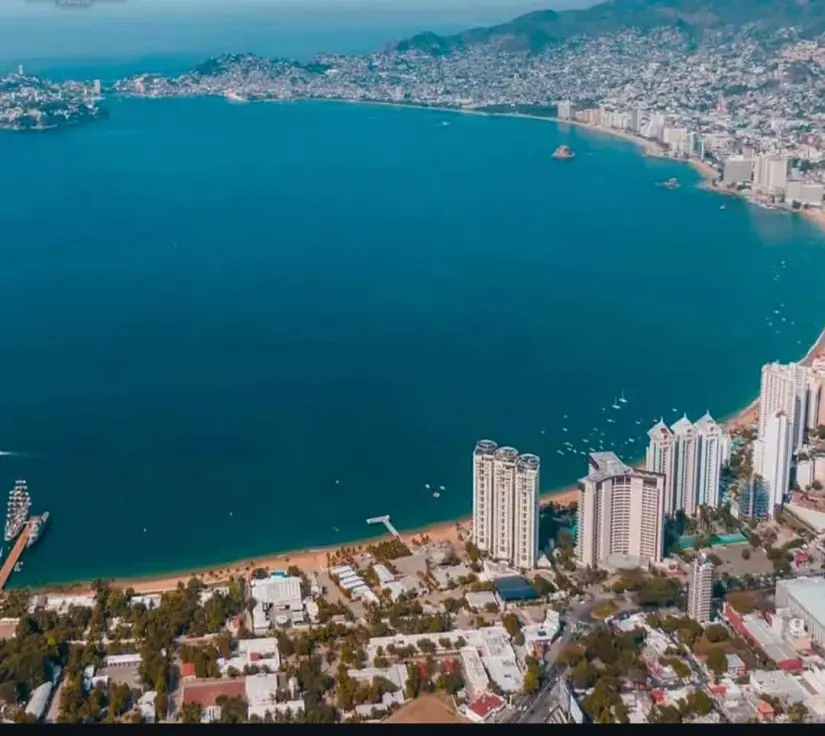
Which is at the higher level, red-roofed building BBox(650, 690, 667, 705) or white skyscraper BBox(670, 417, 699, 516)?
white skyscraper BBox(670, 417, 699, 516)

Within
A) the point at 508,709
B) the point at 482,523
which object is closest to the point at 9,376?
the point at 482,523

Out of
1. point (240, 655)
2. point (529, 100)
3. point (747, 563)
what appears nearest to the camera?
point (240, 655)

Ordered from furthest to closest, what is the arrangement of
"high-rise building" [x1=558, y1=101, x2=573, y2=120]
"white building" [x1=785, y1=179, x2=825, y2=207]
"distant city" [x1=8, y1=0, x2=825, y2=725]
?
"high-rise building" [x1=558, y1=101, x2=573, y2=120] → "white building" [x1=785, y1=179, x2=825, y2=207] → "distant city" [x1=8, y1=0, x2=825, y2=725]

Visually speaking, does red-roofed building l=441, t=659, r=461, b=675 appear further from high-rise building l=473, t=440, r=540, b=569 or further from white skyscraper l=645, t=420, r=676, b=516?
white skyscraper l=645, t=420, r=676, b=516

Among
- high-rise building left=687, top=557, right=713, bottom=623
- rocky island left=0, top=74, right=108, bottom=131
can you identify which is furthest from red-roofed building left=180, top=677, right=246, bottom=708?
rocky island left=0, top=74, right=108, bottom=131

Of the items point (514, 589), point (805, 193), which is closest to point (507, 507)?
point (514, 589)

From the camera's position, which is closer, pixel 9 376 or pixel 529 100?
pixel 9 376

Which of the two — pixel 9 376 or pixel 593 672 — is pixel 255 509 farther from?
pixel 9 376
